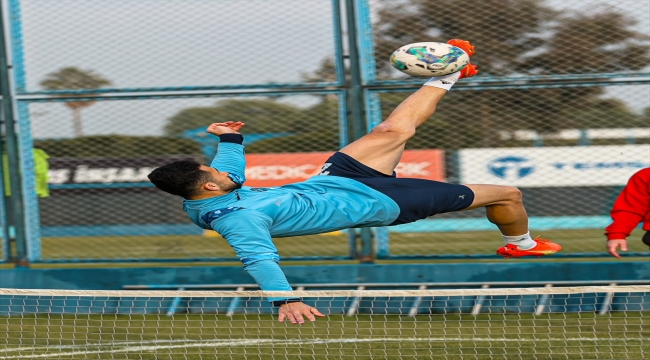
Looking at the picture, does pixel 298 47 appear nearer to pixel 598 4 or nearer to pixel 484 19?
pixel 484 19

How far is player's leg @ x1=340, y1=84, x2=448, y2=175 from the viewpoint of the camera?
6.58 m

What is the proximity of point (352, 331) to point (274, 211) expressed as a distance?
2.89 m

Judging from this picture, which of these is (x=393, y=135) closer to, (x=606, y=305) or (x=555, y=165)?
(x=555, y=165)

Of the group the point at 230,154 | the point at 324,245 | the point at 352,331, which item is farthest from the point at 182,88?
the point at 230,154

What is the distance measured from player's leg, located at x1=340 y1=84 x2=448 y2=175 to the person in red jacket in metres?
1.79

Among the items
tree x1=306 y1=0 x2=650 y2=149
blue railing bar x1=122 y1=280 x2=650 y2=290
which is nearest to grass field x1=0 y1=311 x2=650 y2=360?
blue railing bar x1=122 y1=280 x2=650 y2=290

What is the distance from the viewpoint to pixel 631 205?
23.5 feet

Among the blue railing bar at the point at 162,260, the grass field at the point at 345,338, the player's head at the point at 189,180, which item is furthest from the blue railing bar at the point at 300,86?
the player's head at the point at 189,180

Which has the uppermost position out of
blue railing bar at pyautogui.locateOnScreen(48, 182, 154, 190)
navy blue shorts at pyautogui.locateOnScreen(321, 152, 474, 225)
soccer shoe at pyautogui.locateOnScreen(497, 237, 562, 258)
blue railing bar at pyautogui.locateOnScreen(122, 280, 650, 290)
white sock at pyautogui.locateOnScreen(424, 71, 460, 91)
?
white sock at pyautogui.locateOnScreen(424, 71, 460, 91)

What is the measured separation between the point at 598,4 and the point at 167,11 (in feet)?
14.9

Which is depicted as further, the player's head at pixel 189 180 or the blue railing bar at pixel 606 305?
the blue railing bar at pixel 606 305

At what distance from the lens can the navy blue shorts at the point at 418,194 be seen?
6352 mm

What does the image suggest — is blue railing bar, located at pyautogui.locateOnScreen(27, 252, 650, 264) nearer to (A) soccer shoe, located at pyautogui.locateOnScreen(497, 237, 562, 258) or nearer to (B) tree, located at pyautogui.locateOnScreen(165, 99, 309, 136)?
(B) tree, located at pyautogui.locateOnScreen(165, 99, 309, 136)

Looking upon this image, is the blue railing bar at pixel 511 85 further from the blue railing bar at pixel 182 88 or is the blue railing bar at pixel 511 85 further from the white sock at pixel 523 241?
the white sock at pixel 523 241
